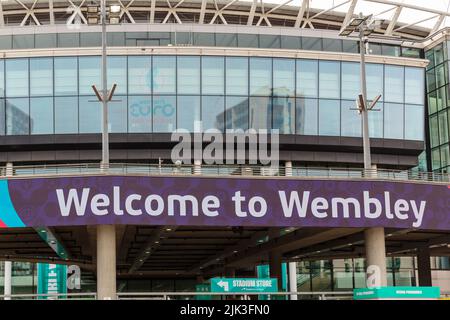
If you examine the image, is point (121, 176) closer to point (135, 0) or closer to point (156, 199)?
point (156, 199)

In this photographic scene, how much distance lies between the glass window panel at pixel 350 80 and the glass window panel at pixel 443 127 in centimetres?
1561

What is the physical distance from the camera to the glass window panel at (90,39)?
62.5 meters

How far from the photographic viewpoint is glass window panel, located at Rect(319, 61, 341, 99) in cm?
6097

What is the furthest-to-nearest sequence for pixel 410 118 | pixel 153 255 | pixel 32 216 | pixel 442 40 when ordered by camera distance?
pixel 442 40 < pixel 410 118 < pixel 153 255 < pixel 32 216

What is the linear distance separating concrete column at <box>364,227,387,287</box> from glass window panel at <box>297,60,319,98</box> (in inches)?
1084

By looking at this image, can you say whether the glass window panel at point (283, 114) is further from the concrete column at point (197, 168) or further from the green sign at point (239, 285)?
the green sign at point (239, 285)

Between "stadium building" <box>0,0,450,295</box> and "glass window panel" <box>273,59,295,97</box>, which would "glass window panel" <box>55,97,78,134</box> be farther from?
"glass window panel" <box>273,59,295,97</box>

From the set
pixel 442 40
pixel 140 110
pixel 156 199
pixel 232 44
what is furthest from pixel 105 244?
pixel 442 40

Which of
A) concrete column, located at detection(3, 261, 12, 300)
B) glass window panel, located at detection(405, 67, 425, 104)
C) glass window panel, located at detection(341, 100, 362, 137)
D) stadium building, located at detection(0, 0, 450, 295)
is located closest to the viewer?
stadium building, located at detection(0, 0, 450, 295)

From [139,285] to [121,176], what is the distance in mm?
58818

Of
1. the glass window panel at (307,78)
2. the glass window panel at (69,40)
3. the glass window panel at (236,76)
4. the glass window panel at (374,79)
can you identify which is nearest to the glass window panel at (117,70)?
the glass window panel at (69,40)

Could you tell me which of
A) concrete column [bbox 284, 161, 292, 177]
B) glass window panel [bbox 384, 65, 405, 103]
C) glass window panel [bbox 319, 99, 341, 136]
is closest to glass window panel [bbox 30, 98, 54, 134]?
concrete column [bbox 284, 161, 292, 177]
